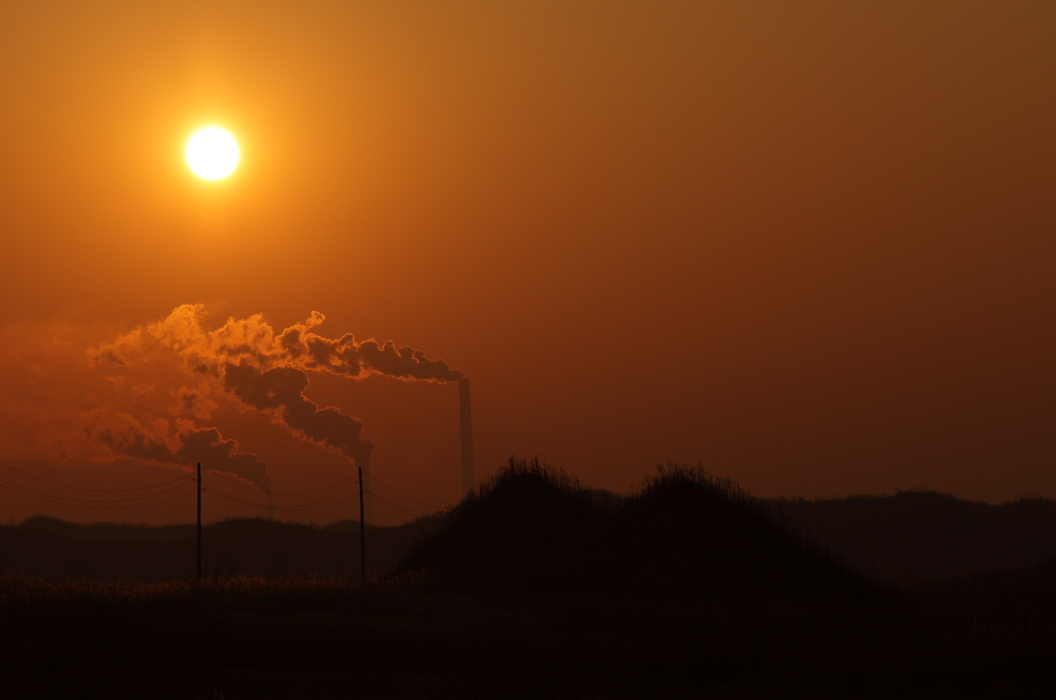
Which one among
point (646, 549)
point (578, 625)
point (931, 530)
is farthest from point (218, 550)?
point (578, 625)

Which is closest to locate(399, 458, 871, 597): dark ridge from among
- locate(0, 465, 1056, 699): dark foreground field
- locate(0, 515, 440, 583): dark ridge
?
locate(0, 465, 1056, 699): dark foreground field

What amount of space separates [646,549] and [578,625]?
8.99m

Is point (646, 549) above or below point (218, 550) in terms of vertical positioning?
below

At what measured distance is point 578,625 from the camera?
26.6m

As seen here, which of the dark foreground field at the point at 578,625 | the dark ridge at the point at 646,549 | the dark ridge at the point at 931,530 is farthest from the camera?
the dark ridge at the point at 931,530

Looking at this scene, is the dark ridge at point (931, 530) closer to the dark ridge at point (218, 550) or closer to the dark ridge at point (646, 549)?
the dark ridge at point (218, 550)

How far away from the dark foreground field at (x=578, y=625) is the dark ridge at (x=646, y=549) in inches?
2.7

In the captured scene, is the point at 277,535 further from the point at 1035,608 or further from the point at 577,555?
the point at 1035,608

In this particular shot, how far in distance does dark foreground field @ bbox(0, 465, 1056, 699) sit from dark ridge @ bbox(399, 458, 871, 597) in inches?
2.7

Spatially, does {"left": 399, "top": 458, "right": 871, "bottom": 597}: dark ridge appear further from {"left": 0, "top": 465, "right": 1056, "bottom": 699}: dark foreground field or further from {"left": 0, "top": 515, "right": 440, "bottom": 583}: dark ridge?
{"left": 0, "top": 515, "right": 440, "bottom": 583}: dark ridge

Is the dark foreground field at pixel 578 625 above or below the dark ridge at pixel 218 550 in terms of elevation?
below

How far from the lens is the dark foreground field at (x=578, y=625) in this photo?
1994 cm

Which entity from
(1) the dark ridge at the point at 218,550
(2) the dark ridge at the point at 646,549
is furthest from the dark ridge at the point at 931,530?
(2) the dark ridge at the point at 646,549

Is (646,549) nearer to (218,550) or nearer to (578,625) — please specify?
(578,625)
